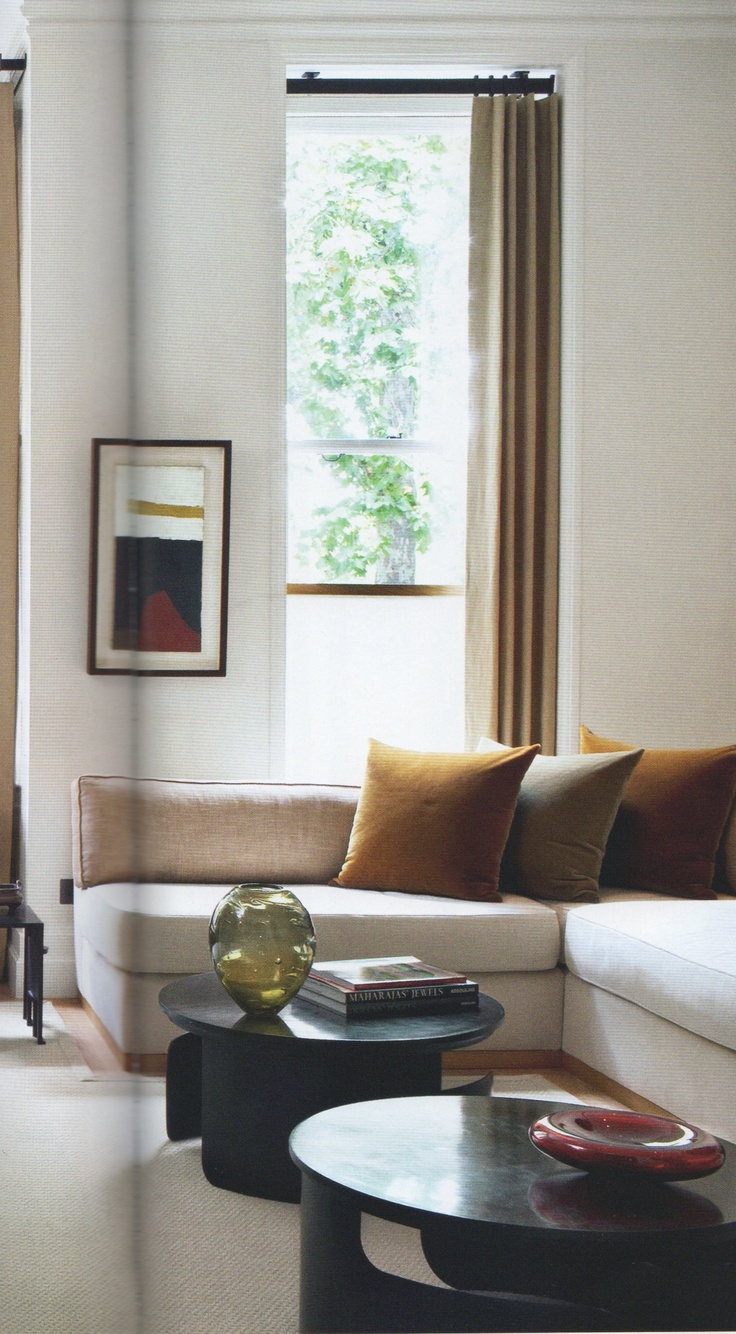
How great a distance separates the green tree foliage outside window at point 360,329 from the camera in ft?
9.87

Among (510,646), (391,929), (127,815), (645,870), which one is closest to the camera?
(127,815)

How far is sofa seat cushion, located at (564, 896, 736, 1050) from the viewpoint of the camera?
1749 mm

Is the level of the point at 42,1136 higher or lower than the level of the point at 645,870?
higher

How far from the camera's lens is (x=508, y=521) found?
9.71 feet

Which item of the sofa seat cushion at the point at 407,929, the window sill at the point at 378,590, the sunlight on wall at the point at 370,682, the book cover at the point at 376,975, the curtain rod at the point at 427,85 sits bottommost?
the sofa seat cushion at the point at 407,929

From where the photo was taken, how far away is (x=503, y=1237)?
0.91 meters

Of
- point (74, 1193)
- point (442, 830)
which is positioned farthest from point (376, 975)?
point (74, 1193)

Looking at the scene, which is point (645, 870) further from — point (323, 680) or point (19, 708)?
point (19, 708)

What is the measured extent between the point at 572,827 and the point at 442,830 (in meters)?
0.27

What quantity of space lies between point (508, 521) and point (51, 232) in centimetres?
284

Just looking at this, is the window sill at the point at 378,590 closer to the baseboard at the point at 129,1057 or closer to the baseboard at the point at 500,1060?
the baseboard at the point at 500,1060

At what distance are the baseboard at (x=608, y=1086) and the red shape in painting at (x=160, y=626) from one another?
1.88 metres

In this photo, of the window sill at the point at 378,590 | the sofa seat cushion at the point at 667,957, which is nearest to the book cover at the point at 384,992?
the sofa seat cushion at the point at 667,957

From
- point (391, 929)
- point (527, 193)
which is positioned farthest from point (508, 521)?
point (391, 929)
